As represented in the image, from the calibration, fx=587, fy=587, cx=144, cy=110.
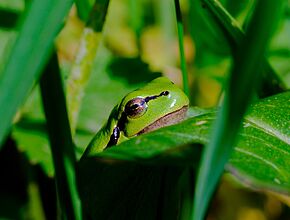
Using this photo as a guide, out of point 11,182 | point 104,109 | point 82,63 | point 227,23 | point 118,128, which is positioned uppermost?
point 227,23

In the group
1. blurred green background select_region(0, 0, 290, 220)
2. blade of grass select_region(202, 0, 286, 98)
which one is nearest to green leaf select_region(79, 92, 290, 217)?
blade of grass select_region(202, 0, 286, 98)

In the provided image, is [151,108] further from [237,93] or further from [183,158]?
[237,93]

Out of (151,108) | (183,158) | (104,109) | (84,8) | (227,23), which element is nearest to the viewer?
(183,158)

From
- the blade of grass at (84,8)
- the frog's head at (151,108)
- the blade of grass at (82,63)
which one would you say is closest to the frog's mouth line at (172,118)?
the frog's head at (151,108)

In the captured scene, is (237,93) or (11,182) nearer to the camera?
(237,93)

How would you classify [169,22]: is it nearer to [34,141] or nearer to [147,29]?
[147,29]

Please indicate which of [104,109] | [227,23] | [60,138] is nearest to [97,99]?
[104,109]

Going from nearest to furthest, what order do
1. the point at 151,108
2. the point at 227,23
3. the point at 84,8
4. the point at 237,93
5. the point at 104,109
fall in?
1. the point at 237,93
2. the point at 227,23
3. the point at 151,108
4. the point at 84,8
5. the point at 104,109
